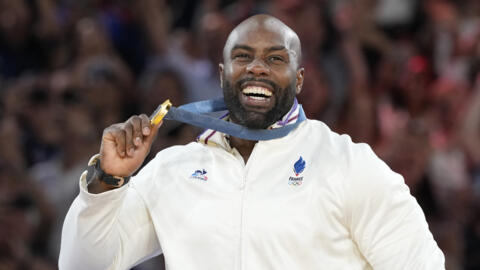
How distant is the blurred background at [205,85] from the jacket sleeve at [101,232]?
2.13 metres

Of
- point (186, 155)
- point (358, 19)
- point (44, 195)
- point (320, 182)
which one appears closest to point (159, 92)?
point (44, 195)

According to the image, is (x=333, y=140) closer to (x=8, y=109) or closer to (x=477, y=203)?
(x=477, y=203)

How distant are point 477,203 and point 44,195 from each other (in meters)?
2.63

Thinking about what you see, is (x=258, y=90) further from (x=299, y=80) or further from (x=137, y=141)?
(x=137, y=141)

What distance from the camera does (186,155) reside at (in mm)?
3273

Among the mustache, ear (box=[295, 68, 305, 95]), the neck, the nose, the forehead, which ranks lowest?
the neck

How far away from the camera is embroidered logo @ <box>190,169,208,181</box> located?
3133 millimetres

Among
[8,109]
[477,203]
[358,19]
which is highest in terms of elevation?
[358,19]

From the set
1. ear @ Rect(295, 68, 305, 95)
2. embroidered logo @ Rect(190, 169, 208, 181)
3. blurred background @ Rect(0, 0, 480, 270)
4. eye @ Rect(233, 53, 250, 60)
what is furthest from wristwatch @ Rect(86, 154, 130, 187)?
blurred background @ Rect(0, 0, 480, 270)

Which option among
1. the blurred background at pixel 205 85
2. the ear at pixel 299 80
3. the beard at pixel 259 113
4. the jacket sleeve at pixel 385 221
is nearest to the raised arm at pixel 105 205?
the beard at pixel 259 113

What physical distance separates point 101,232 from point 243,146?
2.00 feet

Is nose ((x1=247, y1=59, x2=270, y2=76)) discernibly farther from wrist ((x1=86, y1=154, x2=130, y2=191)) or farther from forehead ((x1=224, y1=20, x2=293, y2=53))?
wrist ((x1=86, y1=154, x2=130, y2=191))

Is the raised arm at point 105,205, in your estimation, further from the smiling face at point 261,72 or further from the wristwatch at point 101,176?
the smiling face at point 261,72

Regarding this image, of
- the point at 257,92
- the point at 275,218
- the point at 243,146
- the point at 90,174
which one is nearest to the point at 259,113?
the point at 257,92
